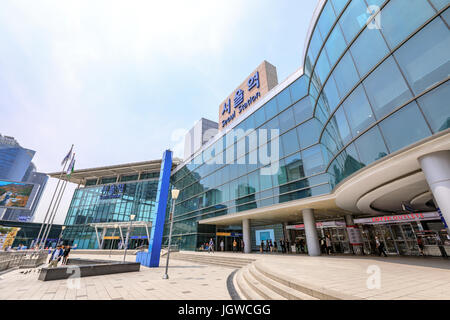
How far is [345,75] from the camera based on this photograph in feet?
32.6

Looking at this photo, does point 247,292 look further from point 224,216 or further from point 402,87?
point 224,216

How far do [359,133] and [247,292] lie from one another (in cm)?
844

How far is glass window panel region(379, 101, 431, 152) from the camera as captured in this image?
666cm

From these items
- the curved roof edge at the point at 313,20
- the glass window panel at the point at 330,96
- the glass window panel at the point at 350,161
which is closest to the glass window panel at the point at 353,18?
the glass window panel at the point at 330,96

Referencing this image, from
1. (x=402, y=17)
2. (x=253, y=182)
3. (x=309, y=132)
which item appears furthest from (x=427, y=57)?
(x=253, y=182)

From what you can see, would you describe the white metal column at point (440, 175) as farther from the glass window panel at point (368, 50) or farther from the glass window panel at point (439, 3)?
the glass window panel at point (439, 3)

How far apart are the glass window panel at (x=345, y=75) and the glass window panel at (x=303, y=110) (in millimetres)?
6102

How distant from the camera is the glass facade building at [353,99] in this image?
6574mm

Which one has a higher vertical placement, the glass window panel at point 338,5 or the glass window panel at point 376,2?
the glass window panel at point 338,5

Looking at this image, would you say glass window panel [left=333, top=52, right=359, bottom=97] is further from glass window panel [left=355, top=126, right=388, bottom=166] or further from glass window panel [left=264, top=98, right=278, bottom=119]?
A: glass window panel [left=264, top=98, right=278, bottom=119]

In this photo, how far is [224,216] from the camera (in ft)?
76.9

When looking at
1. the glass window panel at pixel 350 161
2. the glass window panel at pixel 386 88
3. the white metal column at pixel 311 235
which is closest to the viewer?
the glass window panel at pixel 386 88

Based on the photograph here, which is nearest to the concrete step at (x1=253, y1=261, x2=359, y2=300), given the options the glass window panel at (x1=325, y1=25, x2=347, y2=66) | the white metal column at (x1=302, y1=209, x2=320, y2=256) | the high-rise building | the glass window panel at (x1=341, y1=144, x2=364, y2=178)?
the glass window panel at (x1=341, y1=144, x2=364, y2=178)
